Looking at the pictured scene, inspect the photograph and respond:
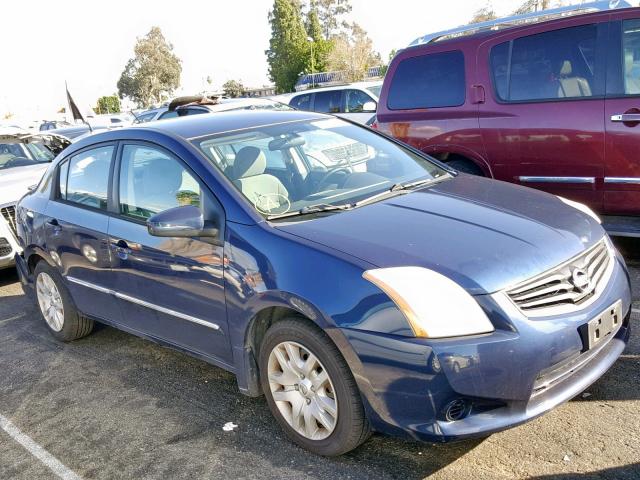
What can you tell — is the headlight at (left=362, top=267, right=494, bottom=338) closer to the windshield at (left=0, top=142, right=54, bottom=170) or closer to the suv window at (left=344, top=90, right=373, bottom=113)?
the windshield at (left=0, top=142, right=54, bottom=170)

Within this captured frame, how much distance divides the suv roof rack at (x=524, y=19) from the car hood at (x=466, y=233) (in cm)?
289

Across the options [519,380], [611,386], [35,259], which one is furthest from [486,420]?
[35,259]

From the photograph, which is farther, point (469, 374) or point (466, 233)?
point (466, 233)

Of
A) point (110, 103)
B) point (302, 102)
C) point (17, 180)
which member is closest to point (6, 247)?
point (17, 180)

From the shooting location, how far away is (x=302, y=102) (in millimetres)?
14617

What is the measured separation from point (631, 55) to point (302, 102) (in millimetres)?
10176

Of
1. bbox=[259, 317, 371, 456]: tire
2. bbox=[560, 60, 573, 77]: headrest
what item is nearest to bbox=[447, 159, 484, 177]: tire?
bbox=[560, 60, 573, 77]: headrest

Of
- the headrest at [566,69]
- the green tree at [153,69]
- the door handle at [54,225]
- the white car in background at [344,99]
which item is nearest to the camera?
the door handle at [54,225]

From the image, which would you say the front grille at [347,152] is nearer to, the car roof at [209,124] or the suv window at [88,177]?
the car roof at [209,124]

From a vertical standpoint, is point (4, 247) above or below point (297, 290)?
below

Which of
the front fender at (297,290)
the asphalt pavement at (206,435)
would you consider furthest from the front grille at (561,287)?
the asphalt pavement at (206,435)

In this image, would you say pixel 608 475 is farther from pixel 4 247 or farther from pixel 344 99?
pixel 344 99

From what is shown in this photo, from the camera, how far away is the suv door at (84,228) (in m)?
4.13

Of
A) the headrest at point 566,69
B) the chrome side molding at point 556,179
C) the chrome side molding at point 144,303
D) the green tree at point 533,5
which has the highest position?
the green tree at point 533,5
